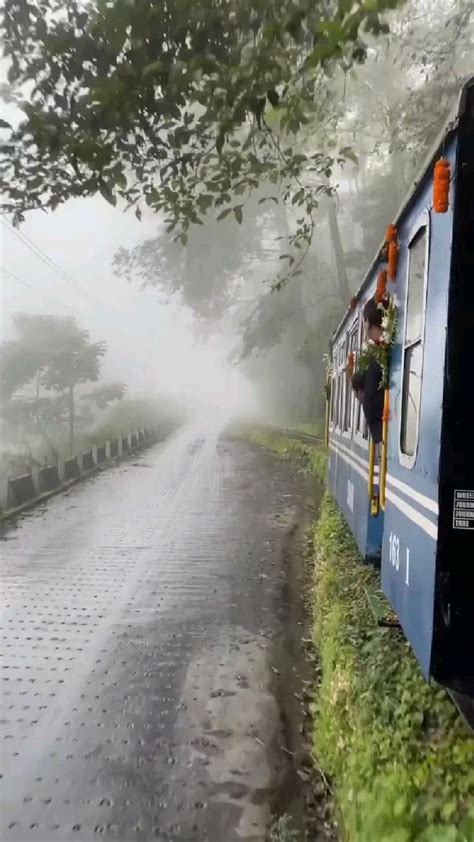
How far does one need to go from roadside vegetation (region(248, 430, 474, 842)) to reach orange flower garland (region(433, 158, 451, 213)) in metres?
2.47

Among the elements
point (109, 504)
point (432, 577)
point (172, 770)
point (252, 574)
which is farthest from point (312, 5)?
point (109, 504)

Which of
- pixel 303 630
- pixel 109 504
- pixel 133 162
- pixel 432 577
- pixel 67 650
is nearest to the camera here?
pixel 432 577

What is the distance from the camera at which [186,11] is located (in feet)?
11.8

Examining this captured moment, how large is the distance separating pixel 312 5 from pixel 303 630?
19.7 ft

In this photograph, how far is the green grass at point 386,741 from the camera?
3027mm

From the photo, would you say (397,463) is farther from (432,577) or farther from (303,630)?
(303,630)

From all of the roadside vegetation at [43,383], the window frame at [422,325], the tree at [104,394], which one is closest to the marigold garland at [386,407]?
the window frame at [422,325]

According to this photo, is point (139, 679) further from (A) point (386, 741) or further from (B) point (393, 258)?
(B) point (393, 258)

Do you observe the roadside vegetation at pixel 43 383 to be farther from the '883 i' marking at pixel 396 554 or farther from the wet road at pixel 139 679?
the '883 i' marking at pixel 396 554

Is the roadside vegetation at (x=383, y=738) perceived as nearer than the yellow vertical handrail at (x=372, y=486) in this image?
Yes

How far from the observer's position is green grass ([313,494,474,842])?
3027 millimetres

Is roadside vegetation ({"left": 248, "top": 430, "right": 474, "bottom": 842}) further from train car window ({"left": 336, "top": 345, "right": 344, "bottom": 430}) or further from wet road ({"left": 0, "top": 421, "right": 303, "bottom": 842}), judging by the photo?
train car window ({"left": 336, "top": 345, "right": 344, "bottom": 430})

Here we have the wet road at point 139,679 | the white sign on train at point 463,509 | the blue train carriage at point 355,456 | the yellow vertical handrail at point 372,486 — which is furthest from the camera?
the blue train carriage at point 355,456

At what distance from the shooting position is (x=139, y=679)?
6.23 m
